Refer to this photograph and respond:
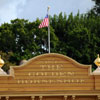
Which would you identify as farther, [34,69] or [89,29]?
[89,29]

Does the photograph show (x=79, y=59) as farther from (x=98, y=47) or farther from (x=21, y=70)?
(x=21, y=70)

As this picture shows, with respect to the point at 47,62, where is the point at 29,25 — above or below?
above

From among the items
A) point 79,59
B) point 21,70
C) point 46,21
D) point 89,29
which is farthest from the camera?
point 89,29

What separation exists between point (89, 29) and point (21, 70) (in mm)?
38014

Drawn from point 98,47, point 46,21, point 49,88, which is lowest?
point 49,88

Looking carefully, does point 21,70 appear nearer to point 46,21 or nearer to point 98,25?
point 46,21

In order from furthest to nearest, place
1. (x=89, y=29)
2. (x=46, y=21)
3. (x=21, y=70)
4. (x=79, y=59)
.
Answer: (x=89, y=29) < (x=79, y=59) < (x=46, y=21) < (x=21, y=70)

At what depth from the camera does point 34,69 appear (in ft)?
84.5

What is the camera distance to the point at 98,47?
60.2 m

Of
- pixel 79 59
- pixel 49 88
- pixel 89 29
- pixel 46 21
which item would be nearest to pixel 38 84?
pixel 49 88

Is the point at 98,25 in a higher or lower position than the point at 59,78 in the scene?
higher

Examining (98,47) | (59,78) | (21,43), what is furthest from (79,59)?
(59,78)

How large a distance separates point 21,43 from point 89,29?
9028 mm

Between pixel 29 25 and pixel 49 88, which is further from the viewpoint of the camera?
pixel 29 25
